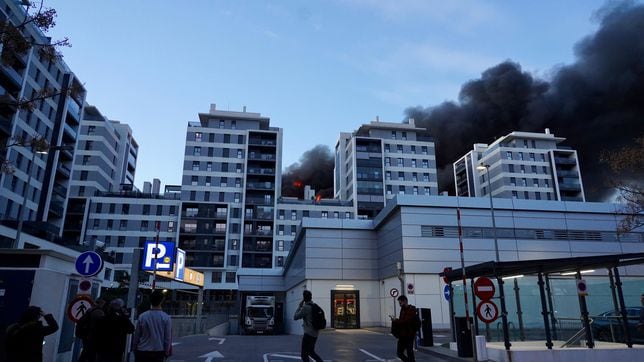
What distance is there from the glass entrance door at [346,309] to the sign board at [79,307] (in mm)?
26421

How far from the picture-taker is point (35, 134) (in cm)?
4303

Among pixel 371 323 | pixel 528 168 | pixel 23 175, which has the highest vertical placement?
pixel 528 168

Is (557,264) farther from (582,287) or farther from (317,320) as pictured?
(317,320)

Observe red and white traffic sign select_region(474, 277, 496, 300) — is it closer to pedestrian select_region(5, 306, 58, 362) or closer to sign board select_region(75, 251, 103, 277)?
sign board select_region(75, 251, 103, 277)

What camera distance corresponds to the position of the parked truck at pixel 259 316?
38344 mm

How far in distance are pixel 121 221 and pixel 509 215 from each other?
217 feet

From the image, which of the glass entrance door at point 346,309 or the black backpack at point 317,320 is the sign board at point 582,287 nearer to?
the black backpack at point 317,320

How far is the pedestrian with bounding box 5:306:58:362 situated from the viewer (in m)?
6.64

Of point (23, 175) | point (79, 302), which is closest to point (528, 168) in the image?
point (23, 175)

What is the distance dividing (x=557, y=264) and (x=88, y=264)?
11.9 m

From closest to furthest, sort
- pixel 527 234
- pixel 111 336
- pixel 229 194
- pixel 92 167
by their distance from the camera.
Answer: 1. pixel 111 336
2. pixel 527 234
3. pixel 92 167
4. pixel 229 194

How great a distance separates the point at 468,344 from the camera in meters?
13.6

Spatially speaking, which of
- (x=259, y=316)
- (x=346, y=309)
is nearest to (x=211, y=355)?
(x=346, y=309)

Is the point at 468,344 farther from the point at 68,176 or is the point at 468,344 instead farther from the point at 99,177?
the point at 99,177
